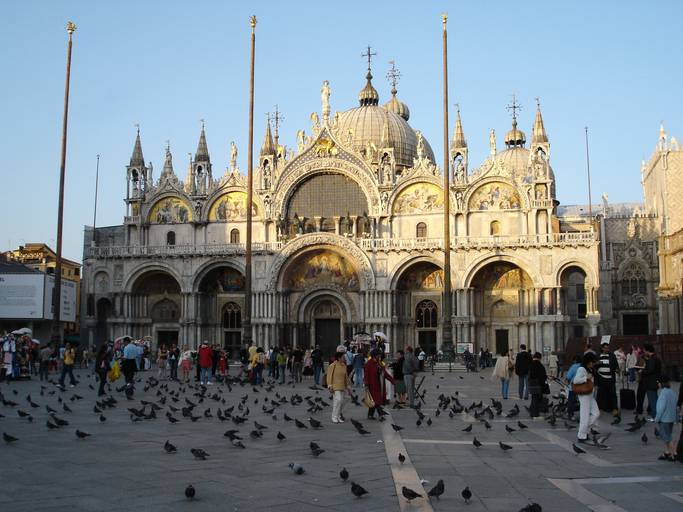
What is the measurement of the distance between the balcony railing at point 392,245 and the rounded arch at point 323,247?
663 millimetres

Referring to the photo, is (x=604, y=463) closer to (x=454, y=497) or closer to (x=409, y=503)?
(x=454, y=497)

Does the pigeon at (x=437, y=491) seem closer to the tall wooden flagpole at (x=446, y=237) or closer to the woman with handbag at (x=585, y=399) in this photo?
the woman with handbag at (x=585, y=399)

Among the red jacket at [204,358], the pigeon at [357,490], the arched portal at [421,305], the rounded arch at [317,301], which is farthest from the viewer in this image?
the rounded arch at [317,301]

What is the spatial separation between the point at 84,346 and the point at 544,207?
114 ft

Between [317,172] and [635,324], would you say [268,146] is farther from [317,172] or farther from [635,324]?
[635,324]

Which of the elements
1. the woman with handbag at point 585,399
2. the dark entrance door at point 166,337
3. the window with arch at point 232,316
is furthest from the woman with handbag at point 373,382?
the dark entrance door at point 166,337

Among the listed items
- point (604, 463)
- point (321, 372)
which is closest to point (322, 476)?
point (604, 463)

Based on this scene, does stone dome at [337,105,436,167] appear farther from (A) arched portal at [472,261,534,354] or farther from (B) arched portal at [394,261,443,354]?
(A) arched portal at [472,261,534,354]

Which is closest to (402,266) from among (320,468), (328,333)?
(328,333)

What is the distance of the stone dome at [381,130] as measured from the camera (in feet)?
211

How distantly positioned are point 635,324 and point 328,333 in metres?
24.9

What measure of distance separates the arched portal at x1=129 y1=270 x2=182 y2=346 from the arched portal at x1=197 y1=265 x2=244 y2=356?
7.30 ft

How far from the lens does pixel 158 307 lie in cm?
5653

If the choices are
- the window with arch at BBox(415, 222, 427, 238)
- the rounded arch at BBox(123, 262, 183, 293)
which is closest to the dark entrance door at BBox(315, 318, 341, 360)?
the window with arch at BBox(415, 222, 427, 238)
